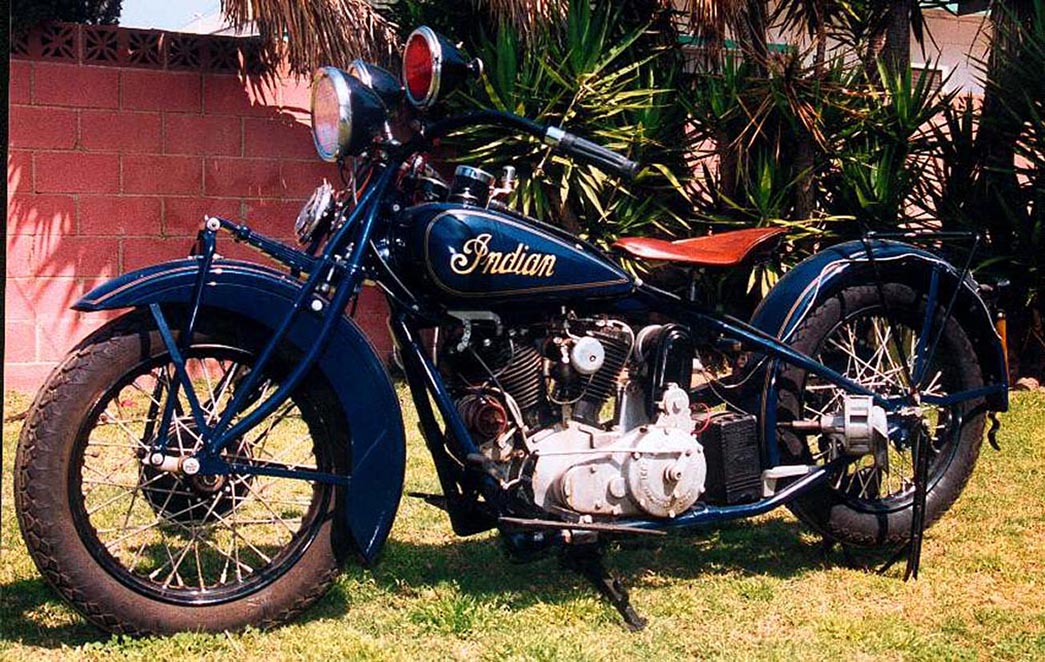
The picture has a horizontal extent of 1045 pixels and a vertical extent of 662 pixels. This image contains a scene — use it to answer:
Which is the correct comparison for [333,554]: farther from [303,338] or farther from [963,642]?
[963,642]

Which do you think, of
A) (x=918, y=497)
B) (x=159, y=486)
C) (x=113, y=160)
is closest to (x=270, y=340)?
(x=159, y=486)

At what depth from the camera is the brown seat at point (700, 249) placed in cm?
368

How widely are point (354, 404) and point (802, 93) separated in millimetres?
5082

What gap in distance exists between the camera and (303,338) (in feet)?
11.3

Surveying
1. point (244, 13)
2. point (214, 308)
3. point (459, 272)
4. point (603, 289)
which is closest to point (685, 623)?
point (603, 289)

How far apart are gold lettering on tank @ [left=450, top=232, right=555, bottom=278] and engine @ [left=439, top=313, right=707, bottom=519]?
7.4 inches

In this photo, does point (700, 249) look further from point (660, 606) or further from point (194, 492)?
point (194, 492)

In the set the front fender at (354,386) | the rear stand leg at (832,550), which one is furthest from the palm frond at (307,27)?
the rear stand leg at (832,550)

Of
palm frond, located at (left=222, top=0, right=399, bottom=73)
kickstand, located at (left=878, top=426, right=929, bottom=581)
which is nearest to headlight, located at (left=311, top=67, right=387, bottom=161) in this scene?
kickstand, located at (left=878, top=426, right=929, bottom=581)

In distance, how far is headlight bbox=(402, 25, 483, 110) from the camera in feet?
11.1

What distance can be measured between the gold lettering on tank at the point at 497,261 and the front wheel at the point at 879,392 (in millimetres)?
1014

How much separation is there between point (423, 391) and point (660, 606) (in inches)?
39.3

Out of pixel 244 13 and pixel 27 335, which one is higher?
pixel 244 13

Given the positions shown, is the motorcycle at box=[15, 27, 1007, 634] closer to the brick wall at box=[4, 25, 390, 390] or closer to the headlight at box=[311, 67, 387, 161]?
the headlight at box=[311, 67, 387, 161]
